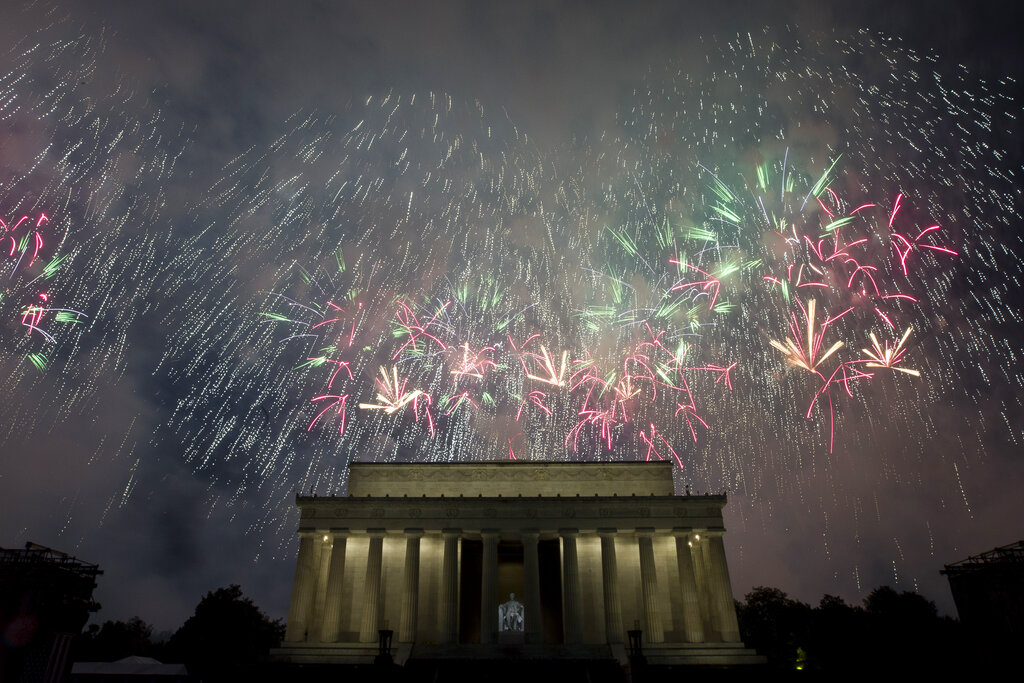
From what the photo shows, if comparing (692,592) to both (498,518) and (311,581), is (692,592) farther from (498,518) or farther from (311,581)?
(311,581)

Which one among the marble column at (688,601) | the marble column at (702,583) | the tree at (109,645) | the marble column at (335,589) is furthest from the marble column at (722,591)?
the tree at (109,645)

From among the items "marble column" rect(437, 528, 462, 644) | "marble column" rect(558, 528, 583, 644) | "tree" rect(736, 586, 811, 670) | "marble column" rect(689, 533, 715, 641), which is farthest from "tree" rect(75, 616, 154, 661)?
"tree" rect(736, 586, 811, 670)

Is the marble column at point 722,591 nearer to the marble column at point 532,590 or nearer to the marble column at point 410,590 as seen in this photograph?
the marble column at point 532,590

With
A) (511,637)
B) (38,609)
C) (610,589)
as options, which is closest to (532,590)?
(511,637)

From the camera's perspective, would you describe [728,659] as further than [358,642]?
No

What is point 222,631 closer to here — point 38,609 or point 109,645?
point 109,645

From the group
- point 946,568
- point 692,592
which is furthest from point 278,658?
point 946,568
